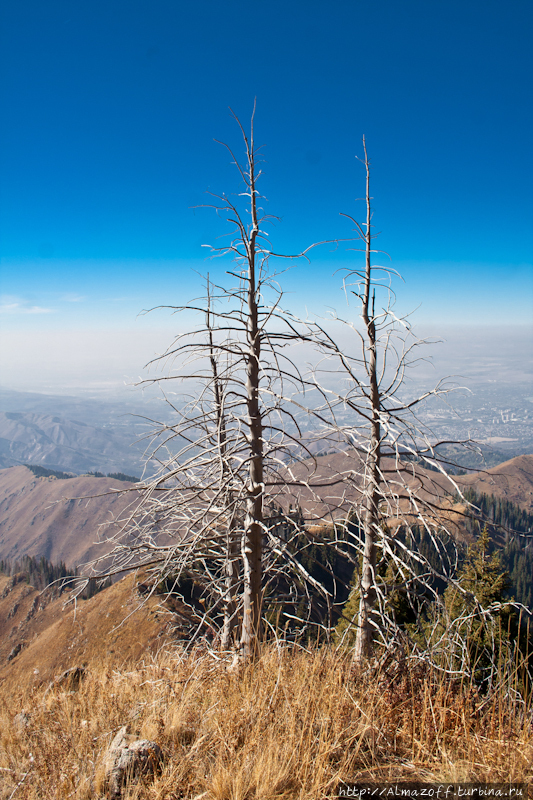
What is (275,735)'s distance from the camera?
3562 mm

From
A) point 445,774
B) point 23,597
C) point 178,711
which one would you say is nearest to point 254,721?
point 178,711

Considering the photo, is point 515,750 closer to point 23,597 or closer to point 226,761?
point 226,761

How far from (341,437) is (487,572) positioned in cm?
1562

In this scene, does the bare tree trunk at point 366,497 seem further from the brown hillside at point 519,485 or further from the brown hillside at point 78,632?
the brown hillside at point 519,485

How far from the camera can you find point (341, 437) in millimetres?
6461

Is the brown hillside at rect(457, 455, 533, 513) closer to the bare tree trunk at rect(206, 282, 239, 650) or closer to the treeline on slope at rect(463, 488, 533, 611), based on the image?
the treeline on slope at rect(463, 488, 533, 611)

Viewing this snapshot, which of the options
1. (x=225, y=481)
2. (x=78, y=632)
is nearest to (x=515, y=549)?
(x=78, y=632)

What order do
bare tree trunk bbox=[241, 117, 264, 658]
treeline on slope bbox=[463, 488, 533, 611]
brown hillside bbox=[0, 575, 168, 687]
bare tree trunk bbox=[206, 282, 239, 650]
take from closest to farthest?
bare tree trunk bbox=[206, 282, 239, 650] < bare tree trunk bbox=[241, 117, 264, 658] < brown hillside bbox=[0, 575, 168, 687] < treeline on slope bbox=[463, 488, 533, 611]

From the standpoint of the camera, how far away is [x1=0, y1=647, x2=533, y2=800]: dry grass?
321 cm

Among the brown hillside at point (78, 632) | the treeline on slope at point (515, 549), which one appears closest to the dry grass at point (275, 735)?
the brown hillside at point (78, 632)

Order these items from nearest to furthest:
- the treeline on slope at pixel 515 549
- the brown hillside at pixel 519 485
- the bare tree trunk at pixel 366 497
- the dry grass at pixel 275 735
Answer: the dry grass at pixel 275 735 < the bare tree trunk at pixel 366 497 < the treeline on slope at pixel 515 549 < the brown hillside at pixel 519 485

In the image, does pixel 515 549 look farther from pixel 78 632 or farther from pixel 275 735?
pixel 275 735

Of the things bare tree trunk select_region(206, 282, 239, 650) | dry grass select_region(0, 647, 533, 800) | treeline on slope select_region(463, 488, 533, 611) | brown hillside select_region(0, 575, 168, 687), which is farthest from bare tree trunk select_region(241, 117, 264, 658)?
treeline on slope select_region(463, 488, 533, 611)

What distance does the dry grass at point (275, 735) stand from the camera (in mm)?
3205
